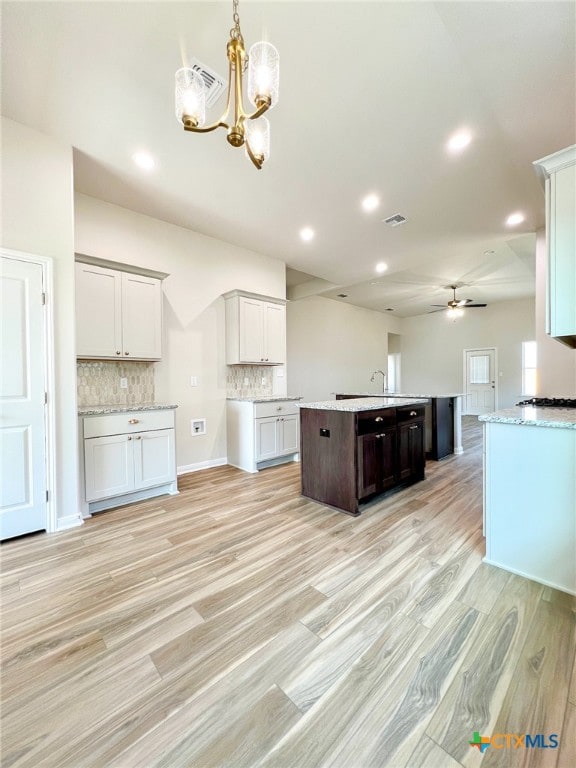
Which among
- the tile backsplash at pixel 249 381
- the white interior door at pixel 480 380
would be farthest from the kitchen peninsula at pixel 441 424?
the white interior door at pixel 480 380

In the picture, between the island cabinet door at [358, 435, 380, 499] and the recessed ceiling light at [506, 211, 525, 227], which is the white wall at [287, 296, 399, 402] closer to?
the recessed ceiling light at [506, 211, 525, 227]

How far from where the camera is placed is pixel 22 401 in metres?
2.31

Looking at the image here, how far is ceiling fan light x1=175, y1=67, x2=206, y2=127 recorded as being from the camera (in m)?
1.52

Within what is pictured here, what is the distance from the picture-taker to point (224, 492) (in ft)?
10.7

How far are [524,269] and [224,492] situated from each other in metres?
6.60

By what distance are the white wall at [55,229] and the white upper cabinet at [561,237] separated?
326 centimetres

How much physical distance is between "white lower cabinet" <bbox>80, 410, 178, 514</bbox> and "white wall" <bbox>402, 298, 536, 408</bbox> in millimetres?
8839

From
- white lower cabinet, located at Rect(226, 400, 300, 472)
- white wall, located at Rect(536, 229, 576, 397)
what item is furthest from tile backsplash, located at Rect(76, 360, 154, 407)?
white wall, located at Rect(536, 229, 576, 397)

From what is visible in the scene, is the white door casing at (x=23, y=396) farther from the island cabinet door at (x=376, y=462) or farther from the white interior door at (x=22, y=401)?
the island cabinet door at (x=376, y=462)

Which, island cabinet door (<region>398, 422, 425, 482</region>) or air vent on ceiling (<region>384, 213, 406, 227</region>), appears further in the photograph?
air vent on ceiling (<region>384, 213, 406, 227</region>)

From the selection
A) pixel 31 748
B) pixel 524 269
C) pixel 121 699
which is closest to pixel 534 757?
pixel 121 699

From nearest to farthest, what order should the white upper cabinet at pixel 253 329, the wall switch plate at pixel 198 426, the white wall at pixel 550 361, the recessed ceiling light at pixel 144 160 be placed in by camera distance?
the recessed ceiling light at pixel 144 160, the white wall at pixel 550 361, the wall switch plate at pixel 198 426, the white upper cabinet at pixel 253 329

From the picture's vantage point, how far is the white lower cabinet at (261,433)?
3.95m

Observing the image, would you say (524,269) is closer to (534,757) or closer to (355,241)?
(355,241)
